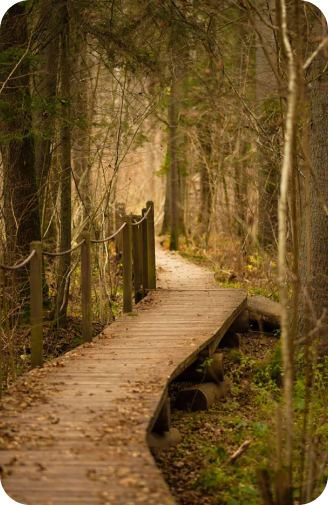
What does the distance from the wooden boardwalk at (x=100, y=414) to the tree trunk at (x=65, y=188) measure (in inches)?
64.9

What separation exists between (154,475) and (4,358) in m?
4.86

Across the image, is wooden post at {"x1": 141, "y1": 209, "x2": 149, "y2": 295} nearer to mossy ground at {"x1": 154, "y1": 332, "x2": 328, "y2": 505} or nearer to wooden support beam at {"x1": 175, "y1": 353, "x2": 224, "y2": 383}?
mossy ground at {"x1": 154, "y1": 332, "x2": 328, "y2": 505}

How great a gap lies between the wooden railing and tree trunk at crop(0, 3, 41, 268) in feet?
3.23

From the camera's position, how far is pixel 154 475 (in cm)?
404

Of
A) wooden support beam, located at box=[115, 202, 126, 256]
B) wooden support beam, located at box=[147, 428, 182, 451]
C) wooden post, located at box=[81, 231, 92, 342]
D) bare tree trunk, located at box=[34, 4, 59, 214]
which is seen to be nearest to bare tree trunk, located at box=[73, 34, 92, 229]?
bare tree trunk, located at box=[34, 4, 59, 214]

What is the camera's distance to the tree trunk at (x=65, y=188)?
9852 millimetres

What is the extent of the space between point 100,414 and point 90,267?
2747 mm

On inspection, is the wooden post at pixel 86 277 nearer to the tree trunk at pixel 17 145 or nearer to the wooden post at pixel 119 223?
the tree trunk at pixel 17 145

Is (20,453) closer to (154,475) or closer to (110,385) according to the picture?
(154,475)

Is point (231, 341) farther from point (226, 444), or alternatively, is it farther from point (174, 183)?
point (174, 183)

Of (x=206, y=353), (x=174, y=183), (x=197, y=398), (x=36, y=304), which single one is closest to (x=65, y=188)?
(x=206, y=353)

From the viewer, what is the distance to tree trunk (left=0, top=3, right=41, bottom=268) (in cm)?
903

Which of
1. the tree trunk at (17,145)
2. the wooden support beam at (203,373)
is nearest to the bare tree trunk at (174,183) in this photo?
the tree trunk at (17,145)

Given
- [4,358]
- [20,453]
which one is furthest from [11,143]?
[20,453]
